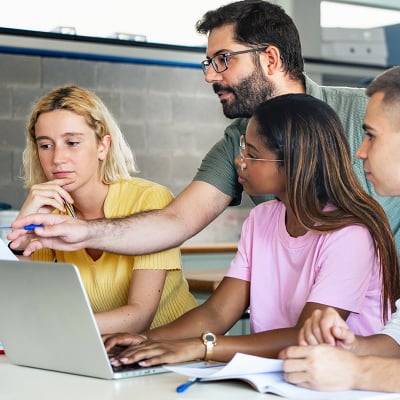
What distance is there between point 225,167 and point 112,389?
111 centimetres

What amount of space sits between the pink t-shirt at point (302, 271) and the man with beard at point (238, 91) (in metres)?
0.33

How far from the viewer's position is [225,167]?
2.46m

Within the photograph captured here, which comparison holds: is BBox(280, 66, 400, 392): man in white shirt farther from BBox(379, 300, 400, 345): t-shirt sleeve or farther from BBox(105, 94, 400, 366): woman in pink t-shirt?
BBox(105, 94, 400, 366): woman in pink t-shirt

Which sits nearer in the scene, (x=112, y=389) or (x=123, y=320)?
(x=112, y=389)

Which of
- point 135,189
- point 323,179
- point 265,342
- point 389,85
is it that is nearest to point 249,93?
point 135,189

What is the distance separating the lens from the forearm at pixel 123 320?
80.7 inches

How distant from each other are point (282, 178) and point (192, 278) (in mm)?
1579

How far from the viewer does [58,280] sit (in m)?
1.49

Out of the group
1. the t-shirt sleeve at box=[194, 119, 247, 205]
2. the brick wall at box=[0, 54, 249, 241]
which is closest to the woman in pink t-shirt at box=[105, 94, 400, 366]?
the t-shirt sleeve at box=[194, 119, 247, 205]

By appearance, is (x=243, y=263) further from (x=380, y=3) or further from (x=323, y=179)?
(x=380, y=3)

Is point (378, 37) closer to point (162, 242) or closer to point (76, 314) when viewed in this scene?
point (162, 242)

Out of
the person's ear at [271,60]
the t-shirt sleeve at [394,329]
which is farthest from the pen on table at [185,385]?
the person's ear at [271,60]

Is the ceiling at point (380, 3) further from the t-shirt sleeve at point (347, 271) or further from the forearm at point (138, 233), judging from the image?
the t-shirt sleeve at point (347, 271)

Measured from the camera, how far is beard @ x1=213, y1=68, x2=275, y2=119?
8.09 ft
